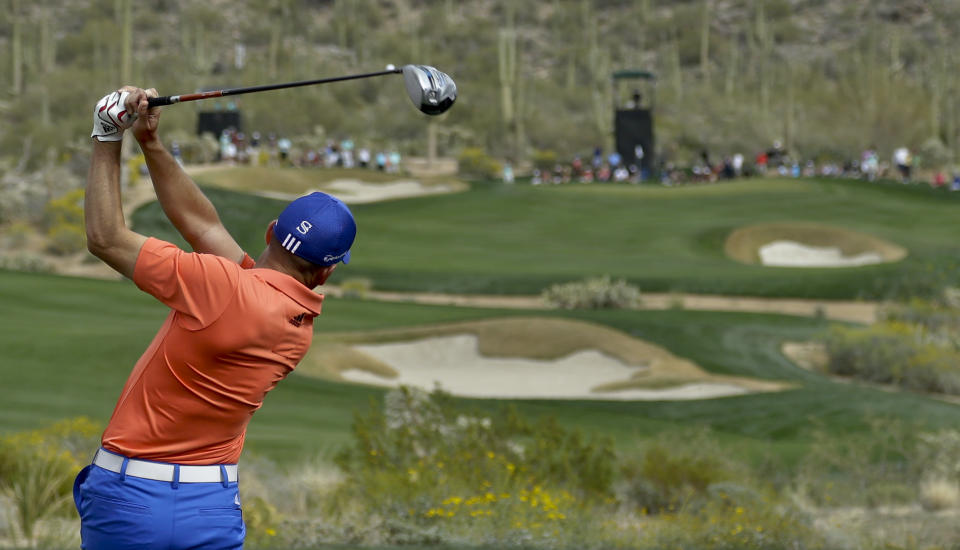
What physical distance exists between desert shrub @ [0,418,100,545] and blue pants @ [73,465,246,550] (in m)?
4.75

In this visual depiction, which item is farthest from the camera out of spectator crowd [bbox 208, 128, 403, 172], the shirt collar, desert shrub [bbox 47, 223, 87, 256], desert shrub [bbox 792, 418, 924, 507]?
spectator crowd [bbox 208, 128, 403, 172]

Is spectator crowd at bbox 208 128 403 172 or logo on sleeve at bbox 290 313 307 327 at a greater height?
logo on sleeve at bbox 290 313 307 327

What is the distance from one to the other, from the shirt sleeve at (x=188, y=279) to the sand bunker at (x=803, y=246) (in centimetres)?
3630

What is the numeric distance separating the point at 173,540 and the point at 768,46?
279 ft

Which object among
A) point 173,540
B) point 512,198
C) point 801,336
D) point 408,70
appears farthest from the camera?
point 512,198

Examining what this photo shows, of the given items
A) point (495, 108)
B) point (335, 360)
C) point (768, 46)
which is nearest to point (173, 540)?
point (335, 360)

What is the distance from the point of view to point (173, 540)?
4.02 meters

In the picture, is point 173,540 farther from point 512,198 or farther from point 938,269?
point 512,198

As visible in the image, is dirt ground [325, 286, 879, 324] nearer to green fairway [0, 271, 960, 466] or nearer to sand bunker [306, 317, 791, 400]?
green fairway [0, 271, 960, 466]

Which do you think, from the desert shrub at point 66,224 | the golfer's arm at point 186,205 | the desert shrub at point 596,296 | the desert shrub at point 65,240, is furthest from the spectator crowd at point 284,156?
the golfer's arm at point 186,205

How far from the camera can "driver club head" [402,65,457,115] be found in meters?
4.27

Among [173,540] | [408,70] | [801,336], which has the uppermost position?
[408,70]

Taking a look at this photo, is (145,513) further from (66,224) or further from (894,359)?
(66,224)

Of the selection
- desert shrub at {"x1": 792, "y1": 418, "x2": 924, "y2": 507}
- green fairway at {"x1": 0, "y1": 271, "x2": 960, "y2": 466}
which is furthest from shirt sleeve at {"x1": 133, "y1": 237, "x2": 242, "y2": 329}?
desert shrub at {"x1": 792, "y1": 418, "x2": 924, "y2": 507}
